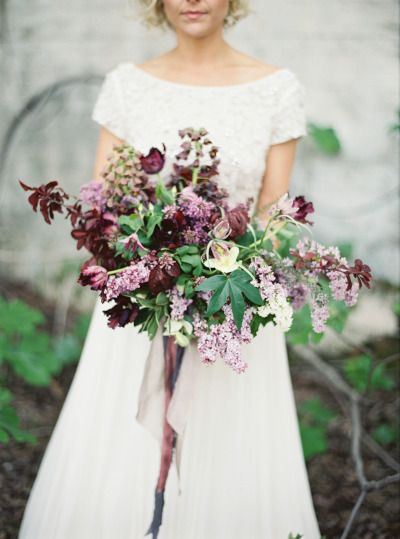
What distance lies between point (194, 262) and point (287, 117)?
805 millimetres

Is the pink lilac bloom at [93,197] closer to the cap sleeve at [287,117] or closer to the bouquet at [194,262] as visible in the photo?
the bouquet at [194,262]

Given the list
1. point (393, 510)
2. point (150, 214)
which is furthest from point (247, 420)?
point (393, 510)

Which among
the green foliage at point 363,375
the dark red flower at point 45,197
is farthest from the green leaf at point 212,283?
the green foliage at point 363,375

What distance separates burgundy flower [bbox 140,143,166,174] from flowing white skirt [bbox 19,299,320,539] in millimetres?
662

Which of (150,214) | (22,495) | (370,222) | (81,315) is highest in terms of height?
(370,222)

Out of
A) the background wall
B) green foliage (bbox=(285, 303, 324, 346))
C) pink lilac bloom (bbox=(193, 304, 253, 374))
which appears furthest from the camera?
the background wall

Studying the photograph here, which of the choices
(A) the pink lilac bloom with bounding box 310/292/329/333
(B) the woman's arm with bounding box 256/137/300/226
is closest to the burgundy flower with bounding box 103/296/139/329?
(A) the pink lilac bloom with bounding box 310/292/329/333

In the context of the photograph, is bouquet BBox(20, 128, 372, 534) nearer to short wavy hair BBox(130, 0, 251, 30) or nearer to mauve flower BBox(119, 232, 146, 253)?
mauve flower BBox(119, 232, 146, 253)

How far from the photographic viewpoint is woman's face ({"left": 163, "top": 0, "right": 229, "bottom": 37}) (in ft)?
6.35

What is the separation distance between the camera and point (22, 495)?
2.63 metres

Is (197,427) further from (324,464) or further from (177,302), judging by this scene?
(324,464)

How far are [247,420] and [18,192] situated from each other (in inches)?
117

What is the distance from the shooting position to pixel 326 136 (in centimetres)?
364

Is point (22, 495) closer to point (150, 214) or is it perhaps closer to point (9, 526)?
point (9, 526)
